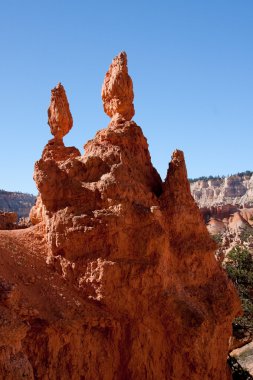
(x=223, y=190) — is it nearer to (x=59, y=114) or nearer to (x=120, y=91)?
(x=59, y=114)

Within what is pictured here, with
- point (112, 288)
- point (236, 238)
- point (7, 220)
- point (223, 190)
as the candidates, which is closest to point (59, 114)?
point (7, 220)

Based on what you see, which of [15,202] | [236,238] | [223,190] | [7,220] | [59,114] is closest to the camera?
[59,114]

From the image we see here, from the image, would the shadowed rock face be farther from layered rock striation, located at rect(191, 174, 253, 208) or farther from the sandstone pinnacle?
layered rock striation, located at rect(191, 174, 253, 208)

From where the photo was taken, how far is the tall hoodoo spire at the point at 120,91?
13.6 metres

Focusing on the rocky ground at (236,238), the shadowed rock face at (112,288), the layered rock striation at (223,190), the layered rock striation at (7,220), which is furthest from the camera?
the layered rock striation at (223,190)

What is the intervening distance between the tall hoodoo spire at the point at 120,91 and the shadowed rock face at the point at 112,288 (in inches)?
80.3

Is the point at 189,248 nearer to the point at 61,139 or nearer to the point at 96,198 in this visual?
the point at 96,198

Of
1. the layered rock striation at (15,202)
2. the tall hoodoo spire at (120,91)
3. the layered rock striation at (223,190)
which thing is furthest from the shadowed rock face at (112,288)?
the layered rock striation at (223,190)

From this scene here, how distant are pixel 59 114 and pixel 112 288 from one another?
22.3 ft

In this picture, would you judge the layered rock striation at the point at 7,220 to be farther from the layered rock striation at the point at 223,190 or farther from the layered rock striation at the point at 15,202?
the layered rock striation at the point at 223,190

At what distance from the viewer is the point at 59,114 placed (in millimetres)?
15086

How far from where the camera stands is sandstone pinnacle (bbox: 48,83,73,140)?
15070 millimetres

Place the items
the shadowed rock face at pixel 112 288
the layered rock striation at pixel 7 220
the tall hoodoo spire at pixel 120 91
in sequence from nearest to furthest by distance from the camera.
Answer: the shadowed rock face at pixel 112 288
the tall hoodoo spire at pixel 120 91
the layered rock striation at pixel 7 220

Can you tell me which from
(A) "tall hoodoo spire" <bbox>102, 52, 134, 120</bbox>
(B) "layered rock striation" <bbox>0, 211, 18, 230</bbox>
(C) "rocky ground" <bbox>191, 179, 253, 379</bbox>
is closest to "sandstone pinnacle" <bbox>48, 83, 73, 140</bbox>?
(A) "tall hoodoo spire" <bbox>102, 52, 134, 120</bbox>
